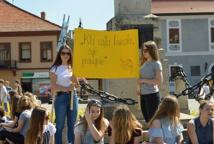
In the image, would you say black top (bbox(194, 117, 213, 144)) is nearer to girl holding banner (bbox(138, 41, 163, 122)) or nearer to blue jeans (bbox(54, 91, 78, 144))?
girl holding banner (bbox(138, 41, 163, 122))

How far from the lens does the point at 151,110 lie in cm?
843

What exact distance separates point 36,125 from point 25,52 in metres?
44.7

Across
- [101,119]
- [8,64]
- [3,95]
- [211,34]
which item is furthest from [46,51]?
[101,119]

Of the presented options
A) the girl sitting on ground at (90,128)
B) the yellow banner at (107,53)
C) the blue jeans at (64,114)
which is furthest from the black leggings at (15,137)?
the girl sitting on ground at (90,128)

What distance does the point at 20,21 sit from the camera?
5206cm

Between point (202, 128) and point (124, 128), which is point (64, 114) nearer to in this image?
point (124, 128)

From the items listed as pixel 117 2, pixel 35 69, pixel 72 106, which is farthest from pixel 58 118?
pixel 35 69

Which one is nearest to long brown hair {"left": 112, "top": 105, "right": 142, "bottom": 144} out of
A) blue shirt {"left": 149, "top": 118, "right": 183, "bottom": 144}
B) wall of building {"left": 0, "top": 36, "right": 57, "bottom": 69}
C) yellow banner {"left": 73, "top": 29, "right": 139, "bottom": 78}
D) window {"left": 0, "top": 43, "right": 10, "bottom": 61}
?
blue shirt {"left": 149, "top": 118, "right": 183, "bottom": 144}

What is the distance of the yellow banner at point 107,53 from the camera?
8.84 m

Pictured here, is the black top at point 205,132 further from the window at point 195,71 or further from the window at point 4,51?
the window at point 4,51

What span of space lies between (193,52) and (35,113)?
40.9m

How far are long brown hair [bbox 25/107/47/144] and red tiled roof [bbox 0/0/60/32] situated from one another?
42881 millimetres

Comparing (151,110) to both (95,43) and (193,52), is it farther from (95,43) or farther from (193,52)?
(193,52)

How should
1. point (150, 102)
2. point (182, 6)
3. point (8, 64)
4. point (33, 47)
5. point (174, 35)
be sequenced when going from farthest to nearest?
point (33, 47) < point (8, 64) < point (182, 6) < point (174, 35) < point (150, 102)
